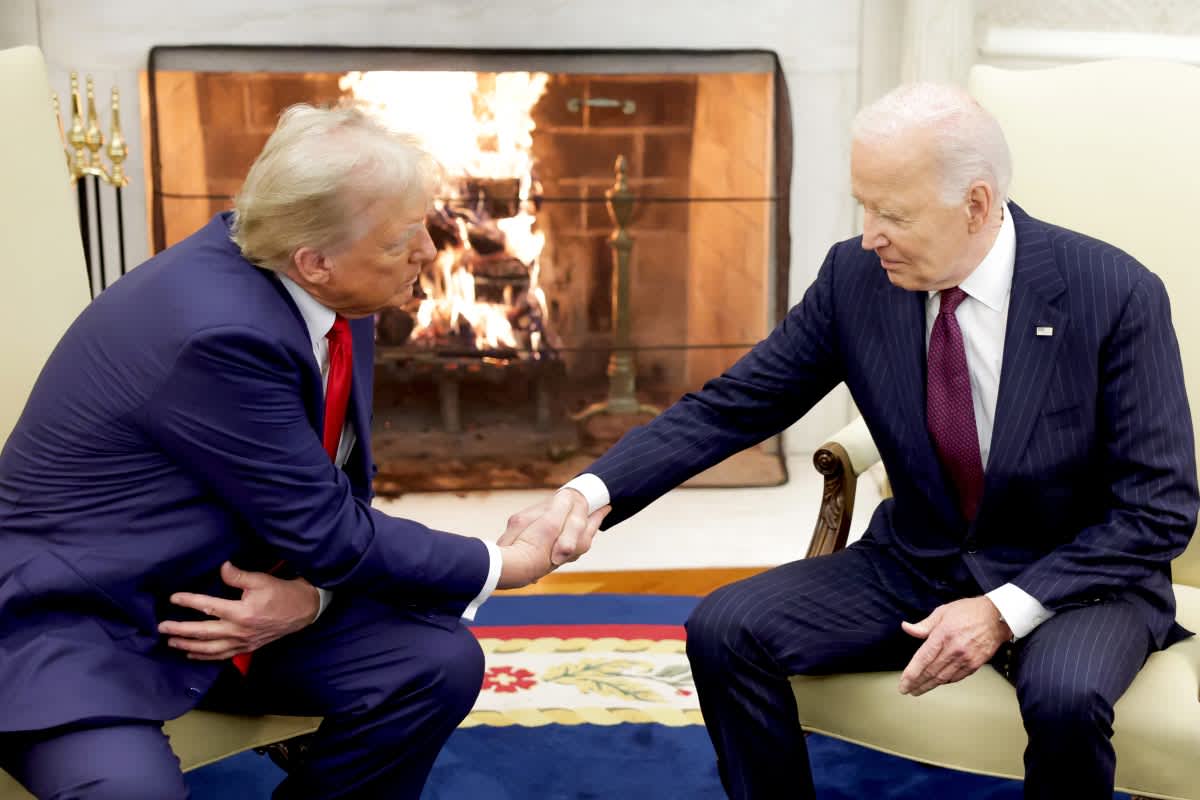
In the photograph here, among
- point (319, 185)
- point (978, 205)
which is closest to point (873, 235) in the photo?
point (978, 205)

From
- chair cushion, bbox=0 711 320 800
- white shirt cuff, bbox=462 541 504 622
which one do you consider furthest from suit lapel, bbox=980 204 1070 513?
chair cushion, bbox=0 711 320 800

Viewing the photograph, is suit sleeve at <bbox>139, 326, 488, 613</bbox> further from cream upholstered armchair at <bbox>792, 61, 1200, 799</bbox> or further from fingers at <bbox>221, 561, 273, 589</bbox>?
cream upholstered armchair at <bbox>792, 61, 1200, 799</bbox>

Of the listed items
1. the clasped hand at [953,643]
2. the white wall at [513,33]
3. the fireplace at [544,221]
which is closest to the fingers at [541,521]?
the clasped hand at [953,643]

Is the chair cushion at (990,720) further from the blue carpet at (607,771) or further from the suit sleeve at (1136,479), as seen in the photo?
the blue carpet at (607,771)

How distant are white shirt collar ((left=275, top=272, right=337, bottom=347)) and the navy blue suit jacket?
3 centimetres

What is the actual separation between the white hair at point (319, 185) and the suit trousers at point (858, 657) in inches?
28.4

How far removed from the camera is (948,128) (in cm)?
190

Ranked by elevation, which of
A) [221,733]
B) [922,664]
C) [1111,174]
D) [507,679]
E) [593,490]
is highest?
[1111,174]

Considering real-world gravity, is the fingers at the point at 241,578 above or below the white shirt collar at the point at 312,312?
below

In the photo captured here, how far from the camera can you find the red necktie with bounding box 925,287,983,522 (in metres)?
1.99

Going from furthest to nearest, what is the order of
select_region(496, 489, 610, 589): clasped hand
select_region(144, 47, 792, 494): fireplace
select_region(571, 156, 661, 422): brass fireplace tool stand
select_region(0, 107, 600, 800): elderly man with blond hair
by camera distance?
select_region(571, 156, 661, 422): brass fireplace tool stand
select_region(144, 47, 792, 494): fireplace
select_region(496, 489, 610, 589): clasped hand
select_region(0, 107, 600, 800): elderly man with blond hair

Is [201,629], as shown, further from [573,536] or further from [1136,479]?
[1136,479]

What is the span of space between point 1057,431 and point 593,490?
0.66 metres

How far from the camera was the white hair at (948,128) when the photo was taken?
6.24 ft
